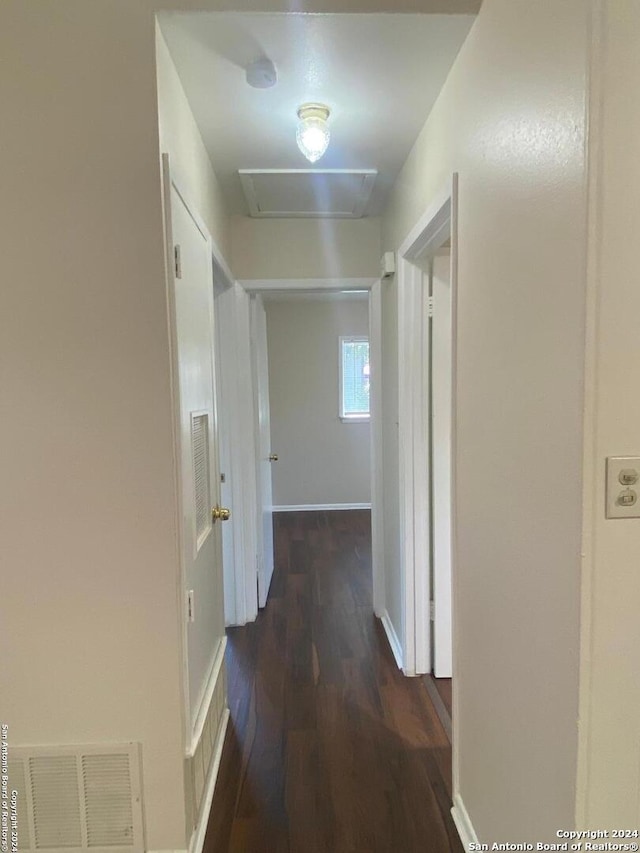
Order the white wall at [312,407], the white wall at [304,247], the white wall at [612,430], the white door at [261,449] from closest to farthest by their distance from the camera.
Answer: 1. the white wall at [612,430]
2. the white wall at [304,247]
3. the white door at [261,449]
4. the white wall at [312,407]

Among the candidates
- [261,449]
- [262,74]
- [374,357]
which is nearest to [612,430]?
[262,74]

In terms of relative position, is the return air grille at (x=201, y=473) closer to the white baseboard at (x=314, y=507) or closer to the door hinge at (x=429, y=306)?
the door hinge at (x=429, y=306)

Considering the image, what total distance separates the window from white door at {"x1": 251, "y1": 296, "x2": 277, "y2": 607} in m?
2.18

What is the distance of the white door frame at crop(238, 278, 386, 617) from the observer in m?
3.06

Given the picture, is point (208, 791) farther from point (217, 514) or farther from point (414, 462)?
point (414, 462)

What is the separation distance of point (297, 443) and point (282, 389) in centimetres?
62

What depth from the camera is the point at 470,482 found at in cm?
153

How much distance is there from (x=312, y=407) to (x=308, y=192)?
3348 millimetres

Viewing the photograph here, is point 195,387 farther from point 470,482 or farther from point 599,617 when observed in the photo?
point 599,617

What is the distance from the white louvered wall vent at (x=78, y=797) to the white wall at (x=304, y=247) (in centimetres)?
241

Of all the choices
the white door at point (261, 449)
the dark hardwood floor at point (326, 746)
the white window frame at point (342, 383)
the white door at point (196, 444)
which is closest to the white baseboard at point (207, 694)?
the white door at point (196, 444)

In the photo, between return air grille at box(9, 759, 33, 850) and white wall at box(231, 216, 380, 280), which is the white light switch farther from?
white wall at box(231, 216, 380, 280)

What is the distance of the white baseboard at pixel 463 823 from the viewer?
1.58m

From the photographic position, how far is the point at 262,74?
156 cm
